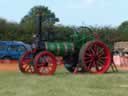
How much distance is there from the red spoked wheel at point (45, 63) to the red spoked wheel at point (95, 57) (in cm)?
149

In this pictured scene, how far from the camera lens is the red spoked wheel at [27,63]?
72.8 feet

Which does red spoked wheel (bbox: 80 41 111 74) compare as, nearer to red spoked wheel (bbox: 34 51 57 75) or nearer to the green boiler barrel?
the green boiler barrel

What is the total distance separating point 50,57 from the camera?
2150 centimetres

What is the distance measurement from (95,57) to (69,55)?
1.20 m

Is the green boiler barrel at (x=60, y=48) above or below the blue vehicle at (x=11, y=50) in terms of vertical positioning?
above

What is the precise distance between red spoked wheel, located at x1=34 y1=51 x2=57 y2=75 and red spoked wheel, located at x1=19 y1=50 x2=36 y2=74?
0.77 metres

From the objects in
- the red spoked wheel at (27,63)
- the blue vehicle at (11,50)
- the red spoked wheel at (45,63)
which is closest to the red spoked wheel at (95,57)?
the red spoked wheel at (45,63)

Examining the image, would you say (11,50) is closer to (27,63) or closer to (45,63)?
(27,63)

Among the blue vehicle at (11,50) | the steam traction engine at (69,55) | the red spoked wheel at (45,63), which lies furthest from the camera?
the blue vehicle at (11,50)

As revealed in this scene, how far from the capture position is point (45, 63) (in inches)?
844

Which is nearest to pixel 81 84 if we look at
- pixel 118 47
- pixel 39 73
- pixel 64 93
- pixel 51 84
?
pixel 51 84

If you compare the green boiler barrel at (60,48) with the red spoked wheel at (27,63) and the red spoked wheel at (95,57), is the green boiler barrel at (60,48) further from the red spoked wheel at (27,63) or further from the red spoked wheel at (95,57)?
the red spoked wheel at (27,63)

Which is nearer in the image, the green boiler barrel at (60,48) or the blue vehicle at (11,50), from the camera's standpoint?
the green boiler barrel at (60,48)

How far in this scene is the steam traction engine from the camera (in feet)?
70.4
